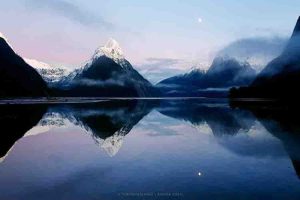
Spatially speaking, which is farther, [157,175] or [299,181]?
[157,175]

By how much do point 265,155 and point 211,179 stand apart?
41.8ft

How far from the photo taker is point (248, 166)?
104 feet

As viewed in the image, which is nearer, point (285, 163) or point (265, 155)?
point (285, 163)

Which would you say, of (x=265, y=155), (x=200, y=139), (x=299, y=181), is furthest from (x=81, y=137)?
(x=299, y=181)

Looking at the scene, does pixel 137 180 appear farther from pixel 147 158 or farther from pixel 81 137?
pixel 81 137

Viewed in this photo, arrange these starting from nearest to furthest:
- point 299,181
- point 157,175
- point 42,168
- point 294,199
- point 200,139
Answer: point 294,199, point 299,181, point 157,175, point 42,168, point 200,139

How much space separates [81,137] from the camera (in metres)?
52.4

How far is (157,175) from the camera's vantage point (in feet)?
91.0

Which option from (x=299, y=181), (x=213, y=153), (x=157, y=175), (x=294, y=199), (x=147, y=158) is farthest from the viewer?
(x=213, y=153)

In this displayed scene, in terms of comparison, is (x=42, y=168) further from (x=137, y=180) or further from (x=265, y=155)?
(x=265, y=155)

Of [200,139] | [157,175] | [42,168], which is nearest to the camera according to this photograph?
[157,175]

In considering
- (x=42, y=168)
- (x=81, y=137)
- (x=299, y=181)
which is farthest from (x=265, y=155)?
(x=81, y=137)

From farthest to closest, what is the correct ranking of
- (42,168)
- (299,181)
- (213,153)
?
(213,153), (42,168), (299,181)

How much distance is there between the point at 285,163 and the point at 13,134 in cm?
3633
